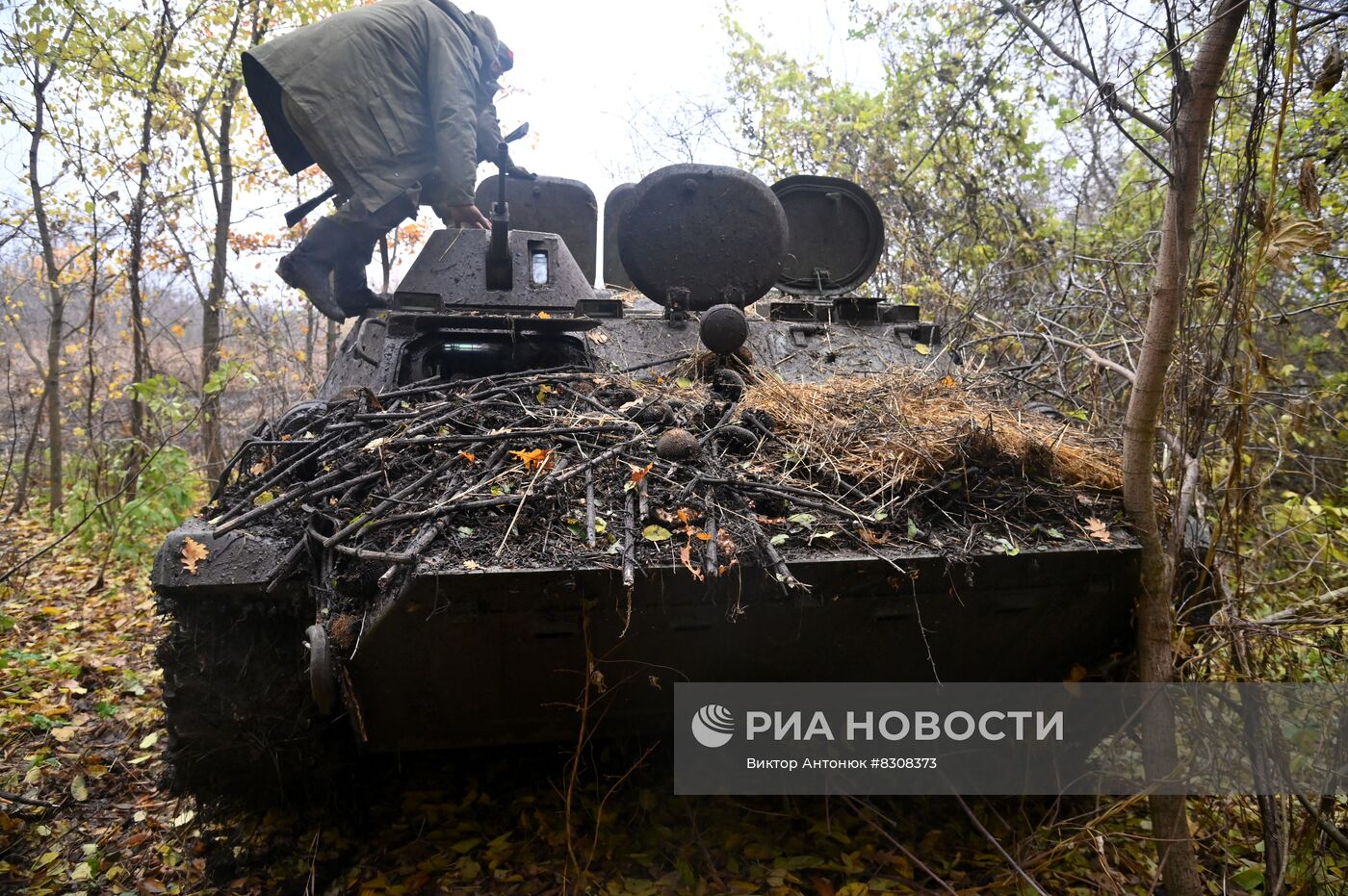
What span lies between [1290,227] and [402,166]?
3.56m

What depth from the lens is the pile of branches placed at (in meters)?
2.40

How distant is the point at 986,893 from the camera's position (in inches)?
116

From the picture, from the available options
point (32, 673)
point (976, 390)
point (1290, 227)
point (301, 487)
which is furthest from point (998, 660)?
point (32, 673)

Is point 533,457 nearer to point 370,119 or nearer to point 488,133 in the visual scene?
point 370,119

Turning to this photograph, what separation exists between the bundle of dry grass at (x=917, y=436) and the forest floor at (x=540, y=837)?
983 mm

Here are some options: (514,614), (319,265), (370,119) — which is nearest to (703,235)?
Result: (370,119)

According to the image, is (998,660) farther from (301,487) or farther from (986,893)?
(301,487)

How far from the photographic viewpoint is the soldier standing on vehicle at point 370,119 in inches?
167

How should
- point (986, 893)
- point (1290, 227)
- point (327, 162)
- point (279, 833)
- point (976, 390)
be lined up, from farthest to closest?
point (327, 162), point (976, 390), point (279, 833), point (986, 893), point (1290, 227)

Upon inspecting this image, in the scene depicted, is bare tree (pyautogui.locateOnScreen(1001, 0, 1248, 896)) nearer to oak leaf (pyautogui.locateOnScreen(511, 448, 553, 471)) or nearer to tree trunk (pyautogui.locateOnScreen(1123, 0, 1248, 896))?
tree trunk (pyautogui.locateOnScreen(1123, 0, 1248, 896))

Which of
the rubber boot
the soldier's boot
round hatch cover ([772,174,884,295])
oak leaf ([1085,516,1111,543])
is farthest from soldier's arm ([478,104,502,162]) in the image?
oak leaf ([1085,516,1111,543])

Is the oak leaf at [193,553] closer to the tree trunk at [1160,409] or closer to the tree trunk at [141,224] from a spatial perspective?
the tree trunk at [1160,409]

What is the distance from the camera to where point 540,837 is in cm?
331

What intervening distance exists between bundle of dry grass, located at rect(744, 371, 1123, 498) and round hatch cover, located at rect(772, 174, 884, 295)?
1.93 metres
